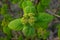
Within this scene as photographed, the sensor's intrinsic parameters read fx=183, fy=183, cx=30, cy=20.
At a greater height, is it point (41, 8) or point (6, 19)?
point (41, 8)

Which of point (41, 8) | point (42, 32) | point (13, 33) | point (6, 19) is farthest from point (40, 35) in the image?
point (13, 33)

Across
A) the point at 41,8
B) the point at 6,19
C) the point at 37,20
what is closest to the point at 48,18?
the point at 37,20

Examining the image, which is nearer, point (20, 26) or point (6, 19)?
point (20, 26)

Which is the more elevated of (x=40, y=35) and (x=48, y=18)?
(x=48, y=18)

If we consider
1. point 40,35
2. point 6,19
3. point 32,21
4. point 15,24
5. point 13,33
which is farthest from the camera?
point 13,33

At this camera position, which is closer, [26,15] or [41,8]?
[26,15]

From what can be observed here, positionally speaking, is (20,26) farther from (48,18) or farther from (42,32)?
(42,32)

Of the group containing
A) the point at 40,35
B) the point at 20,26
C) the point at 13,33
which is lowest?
the point at 13,33

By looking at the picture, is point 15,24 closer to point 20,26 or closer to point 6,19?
point 20,26

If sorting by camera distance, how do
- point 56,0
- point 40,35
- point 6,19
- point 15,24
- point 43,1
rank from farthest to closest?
point 56,0 < point 6,19 < point 40,35 < point 43,1 < point 15,24
